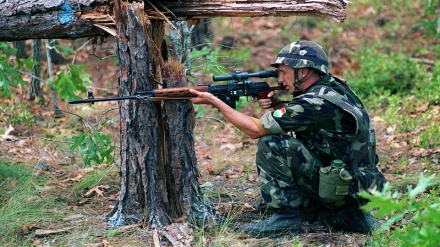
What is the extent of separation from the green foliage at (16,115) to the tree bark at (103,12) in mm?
2892

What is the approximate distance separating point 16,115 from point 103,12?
3.54 m

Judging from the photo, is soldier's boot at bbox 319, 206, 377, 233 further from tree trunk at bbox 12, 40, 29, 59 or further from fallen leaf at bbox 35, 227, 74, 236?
tree trunk at bbox 12, 40, 29, 59

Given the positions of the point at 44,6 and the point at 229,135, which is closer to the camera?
the point at 44,6

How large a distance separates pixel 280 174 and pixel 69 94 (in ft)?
10.3

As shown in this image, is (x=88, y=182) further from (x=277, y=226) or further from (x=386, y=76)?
(x=386, y=76)

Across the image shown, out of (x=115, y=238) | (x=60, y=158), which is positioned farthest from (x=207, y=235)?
(x=60, y=158)

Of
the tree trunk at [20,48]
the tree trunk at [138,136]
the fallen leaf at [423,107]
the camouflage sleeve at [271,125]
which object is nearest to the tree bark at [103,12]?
the tree trunk at [138,136]

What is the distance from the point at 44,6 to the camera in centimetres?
461

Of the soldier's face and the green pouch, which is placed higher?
the soldier's face

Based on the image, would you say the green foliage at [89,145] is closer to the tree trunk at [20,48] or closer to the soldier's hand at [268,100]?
the soldier's hand at [268,100]

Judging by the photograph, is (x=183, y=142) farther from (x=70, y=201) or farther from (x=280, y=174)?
(x=70, y=201)

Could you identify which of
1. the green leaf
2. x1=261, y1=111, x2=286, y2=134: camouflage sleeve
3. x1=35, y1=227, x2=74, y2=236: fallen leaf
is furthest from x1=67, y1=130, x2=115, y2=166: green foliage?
the green leaf

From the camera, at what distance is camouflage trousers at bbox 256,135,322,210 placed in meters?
4.59

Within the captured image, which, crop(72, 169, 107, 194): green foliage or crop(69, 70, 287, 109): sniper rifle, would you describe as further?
crop(72, 169, 107, 194): green foliage
